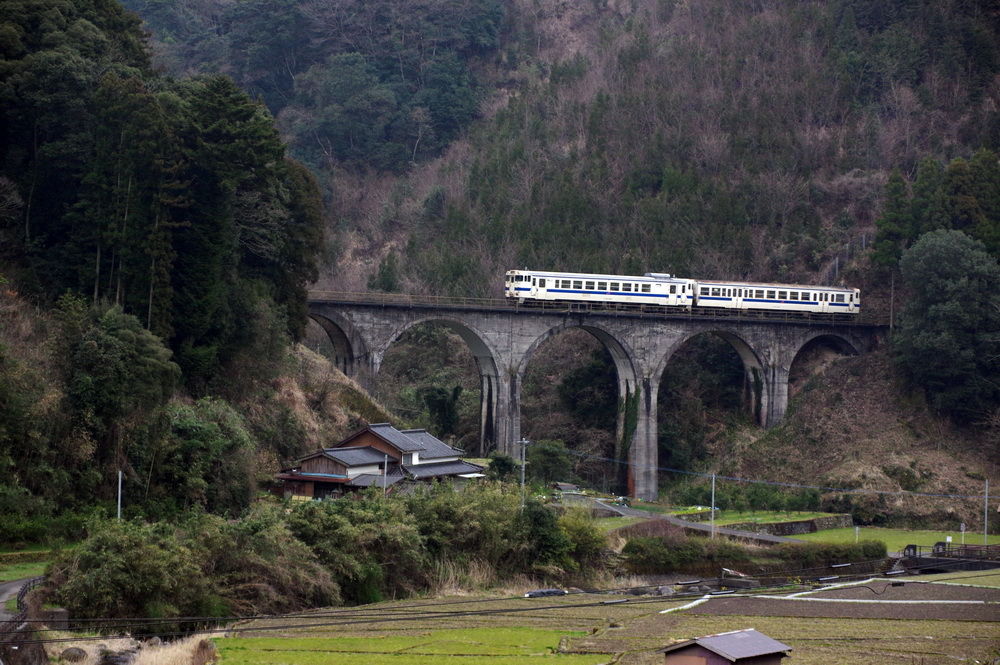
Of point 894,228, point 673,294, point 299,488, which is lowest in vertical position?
point 299,488

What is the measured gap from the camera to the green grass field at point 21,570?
2580 cm

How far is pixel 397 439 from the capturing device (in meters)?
40.6

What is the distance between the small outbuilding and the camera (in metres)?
19.0

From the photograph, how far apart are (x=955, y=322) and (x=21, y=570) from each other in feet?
126

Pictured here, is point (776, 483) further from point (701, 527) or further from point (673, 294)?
point (701, 527)

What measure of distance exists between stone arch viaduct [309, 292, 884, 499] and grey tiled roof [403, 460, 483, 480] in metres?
8.77

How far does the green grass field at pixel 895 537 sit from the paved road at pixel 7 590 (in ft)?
86.4

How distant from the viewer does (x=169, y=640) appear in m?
23.9

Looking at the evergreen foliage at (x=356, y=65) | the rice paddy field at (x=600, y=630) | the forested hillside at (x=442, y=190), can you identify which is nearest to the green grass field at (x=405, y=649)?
the rice paddy field at (x=600, y=630)

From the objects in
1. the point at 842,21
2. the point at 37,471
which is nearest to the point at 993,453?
the point at 842,21

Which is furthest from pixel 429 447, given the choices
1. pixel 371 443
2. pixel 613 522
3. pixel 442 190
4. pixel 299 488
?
pixel 442 190

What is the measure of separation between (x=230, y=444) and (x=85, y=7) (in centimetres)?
1635

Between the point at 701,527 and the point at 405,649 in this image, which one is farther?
the point at 701,527

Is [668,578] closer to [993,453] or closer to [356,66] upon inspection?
[993,453]
